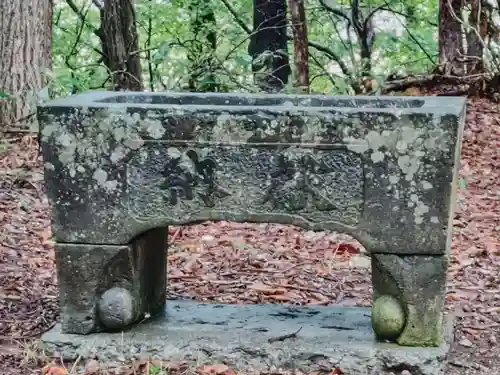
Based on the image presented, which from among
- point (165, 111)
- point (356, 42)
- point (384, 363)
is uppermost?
point (356, 42)

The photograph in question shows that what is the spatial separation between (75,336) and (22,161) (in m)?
3.51

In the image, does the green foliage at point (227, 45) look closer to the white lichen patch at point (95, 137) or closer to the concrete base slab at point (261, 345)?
the concrete base slab at point (261, 345)

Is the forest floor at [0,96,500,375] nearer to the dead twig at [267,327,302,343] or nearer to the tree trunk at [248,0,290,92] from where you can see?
the dead twig at [267,327,302,343]

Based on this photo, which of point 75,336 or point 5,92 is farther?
point 5,92

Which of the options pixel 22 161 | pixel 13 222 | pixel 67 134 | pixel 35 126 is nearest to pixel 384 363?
pixel 67 134

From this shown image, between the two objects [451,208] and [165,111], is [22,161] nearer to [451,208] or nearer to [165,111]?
[165,111]

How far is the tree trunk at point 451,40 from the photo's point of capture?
29.1 ft

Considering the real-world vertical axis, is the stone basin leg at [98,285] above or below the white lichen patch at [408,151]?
below

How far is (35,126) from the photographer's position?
25.4ft

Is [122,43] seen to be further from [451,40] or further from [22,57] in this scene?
[451,40]

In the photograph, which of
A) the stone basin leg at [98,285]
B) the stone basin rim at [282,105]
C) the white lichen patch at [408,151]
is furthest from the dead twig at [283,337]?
the stone basin rim at [282,105]

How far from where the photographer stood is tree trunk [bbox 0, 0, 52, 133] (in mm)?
7543

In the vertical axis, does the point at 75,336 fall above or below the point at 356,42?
below

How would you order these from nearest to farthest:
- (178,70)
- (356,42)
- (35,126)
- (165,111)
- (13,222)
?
1. (165,111)
2. (13,222)
3. (35,126)
4. (178,70)
5. (356,42)
